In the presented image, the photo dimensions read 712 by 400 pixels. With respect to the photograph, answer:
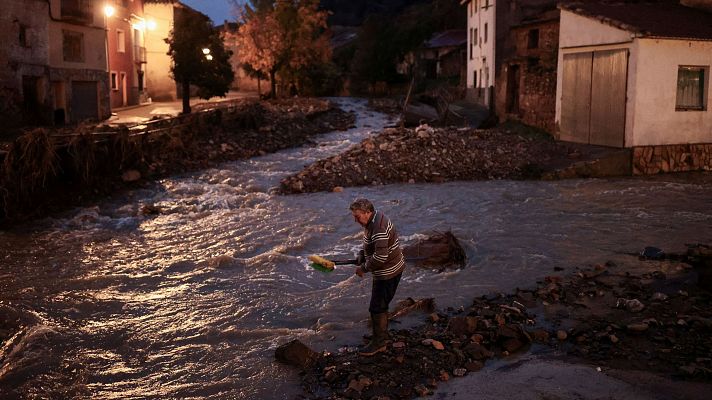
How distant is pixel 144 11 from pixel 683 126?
35636 mm

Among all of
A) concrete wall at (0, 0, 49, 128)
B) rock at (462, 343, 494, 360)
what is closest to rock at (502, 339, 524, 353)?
rock at (462, 343, 494, 360)

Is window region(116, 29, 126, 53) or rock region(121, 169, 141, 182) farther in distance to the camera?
window region(116, 29, 126, 53)

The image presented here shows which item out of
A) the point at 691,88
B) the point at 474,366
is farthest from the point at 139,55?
the point at 474,366

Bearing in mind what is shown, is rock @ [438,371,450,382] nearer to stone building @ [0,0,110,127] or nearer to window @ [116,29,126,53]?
stone building @ [0,0,110,127]

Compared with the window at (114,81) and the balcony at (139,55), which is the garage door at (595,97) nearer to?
the window at (114,81)

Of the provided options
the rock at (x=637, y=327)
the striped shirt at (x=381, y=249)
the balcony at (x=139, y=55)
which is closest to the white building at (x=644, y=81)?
the rock at (x=637, y=327)

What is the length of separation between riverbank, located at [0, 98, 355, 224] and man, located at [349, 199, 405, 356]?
412 inches

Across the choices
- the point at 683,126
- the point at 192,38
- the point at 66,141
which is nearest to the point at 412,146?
the point at 683,126

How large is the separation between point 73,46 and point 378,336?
2854 cm

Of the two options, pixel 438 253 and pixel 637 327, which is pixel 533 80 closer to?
pixel 438 253

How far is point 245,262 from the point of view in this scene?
11305mm

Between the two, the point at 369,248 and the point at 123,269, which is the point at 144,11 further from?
the point at 369,248

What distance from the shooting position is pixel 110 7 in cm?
3256

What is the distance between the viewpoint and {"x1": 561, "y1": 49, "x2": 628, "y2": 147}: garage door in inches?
735
